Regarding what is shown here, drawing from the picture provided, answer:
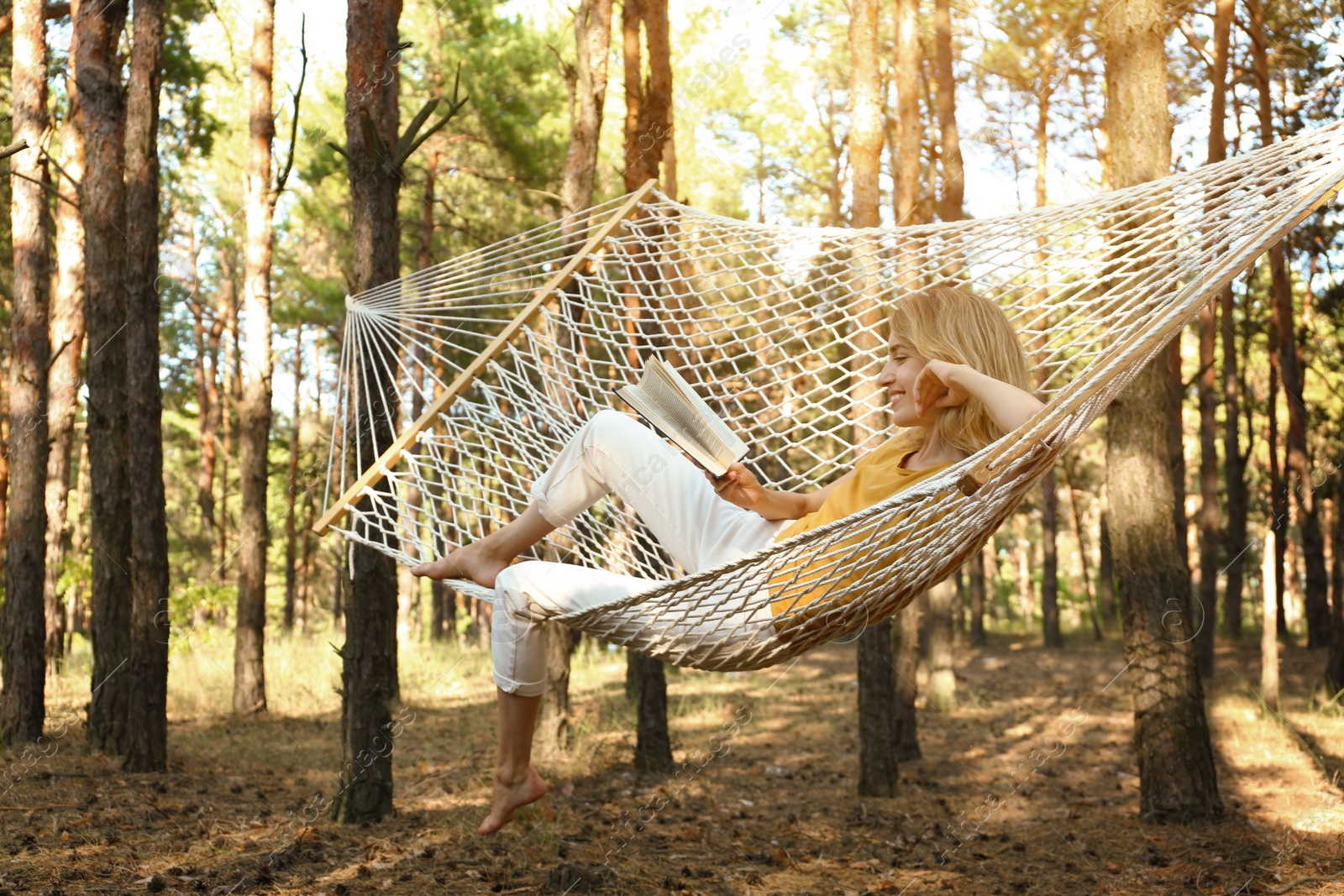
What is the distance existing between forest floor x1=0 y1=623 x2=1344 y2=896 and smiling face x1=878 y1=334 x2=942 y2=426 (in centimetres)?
137

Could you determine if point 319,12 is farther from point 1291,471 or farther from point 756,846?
point 1291,471

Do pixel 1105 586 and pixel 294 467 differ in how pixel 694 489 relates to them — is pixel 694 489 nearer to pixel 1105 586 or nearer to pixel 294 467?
pixel 294 467

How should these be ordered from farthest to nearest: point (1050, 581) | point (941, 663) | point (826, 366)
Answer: point (1050, 581), point (941, 663), point (826, 366)

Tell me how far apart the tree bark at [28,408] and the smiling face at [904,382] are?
3354mm

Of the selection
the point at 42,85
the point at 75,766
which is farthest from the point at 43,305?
the point at 75,766

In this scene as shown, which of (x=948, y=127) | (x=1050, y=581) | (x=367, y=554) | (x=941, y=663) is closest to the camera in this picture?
(x=367, y=554)

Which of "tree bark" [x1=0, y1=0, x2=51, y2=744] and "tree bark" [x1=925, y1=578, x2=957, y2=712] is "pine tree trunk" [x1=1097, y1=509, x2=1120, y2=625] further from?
"tree bark" [x1=0, y1=0, x2=51, y2=744]

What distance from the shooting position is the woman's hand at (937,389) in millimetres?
1708

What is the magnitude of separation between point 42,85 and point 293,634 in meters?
4.82

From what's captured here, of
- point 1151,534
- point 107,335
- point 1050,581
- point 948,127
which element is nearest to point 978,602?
point 1050,581

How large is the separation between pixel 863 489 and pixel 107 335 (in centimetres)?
281

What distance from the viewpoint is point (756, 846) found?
10.3 feet

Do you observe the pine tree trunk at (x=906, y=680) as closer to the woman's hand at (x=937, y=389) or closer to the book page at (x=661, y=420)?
the woman's hand at (x=937, y=389)

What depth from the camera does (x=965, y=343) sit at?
5.78ft
